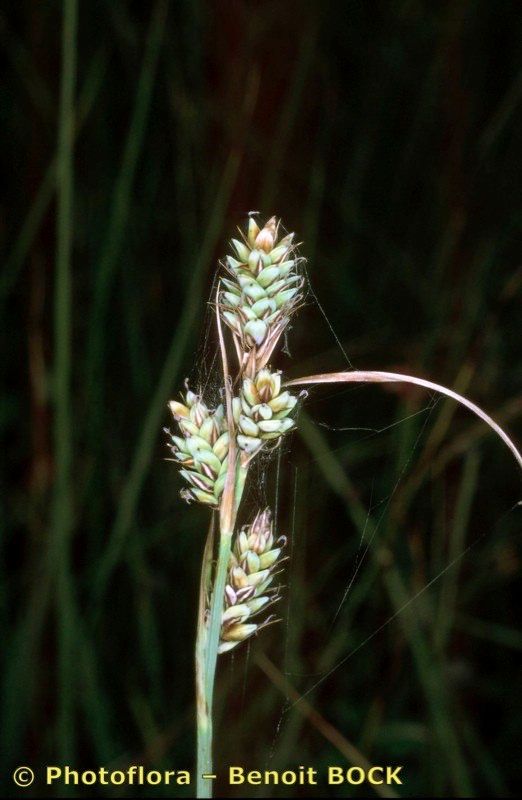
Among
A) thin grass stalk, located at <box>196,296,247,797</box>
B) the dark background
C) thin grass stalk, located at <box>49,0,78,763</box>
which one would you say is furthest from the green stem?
the dark background

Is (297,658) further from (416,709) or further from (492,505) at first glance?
(492,505)

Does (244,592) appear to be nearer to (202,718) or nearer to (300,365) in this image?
(202,718)

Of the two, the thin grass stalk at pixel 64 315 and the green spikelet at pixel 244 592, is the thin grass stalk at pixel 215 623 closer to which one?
the green spikelet at pixel 244 592

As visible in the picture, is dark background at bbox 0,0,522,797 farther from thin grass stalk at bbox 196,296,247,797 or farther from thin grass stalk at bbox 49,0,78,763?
thin grass stalk at bbox 196,296,247,797

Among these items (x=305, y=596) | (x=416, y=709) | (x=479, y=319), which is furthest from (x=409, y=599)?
(x=479, y=319)

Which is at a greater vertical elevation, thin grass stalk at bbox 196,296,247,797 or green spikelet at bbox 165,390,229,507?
green spikelet at bbox 165,390,229,507

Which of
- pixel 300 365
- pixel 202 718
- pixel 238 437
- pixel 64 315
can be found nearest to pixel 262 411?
pixel 238 437

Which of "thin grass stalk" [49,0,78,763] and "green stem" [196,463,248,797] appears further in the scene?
"thin grass stalk" [49,0,78,763]

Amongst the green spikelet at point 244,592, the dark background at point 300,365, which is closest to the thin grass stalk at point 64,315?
the dark background at point 300,365
